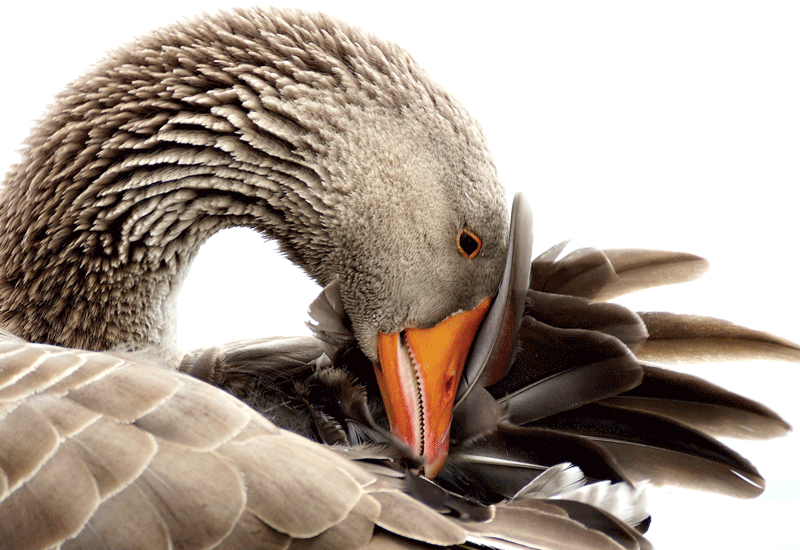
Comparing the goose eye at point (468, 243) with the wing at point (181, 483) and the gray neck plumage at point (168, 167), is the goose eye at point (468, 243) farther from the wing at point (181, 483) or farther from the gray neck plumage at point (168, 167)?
the wing at point (181, 483)

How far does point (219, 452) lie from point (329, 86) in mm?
885

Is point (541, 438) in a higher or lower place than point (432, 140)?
lower

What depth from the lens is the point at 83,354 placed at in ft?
3.70

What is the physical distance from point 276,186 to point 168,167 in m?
0.24

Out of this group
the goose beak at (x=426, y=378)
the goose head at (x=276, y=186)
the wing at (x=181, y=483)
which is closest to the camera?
the wing at (x=181, y=483)

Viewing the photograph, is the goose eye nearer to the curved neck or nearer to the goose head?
the goose head

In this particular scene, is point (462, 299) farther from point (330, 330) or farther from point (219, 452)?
point (219, 452)

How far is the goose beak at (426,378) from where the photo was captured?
143 cm

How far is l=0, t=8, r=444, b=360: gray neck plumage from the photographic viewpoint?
1548mm

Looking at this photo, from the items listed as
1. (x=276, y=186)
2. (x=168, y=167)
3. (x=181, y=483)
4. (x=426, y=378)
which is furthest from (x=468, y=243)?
(x=181, y=483)

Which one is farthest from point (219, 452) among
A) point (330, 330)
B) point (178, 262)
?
point (178, 262)

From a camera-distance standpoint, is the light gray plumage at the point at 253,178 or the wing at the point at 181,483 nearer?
the wing at the point at 181,483

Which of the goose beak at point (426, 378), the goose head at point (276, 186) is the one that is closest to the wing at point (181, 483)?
the goose beak at point (426, 378)

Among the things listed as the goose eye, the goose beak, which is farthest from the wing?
the goose eye
